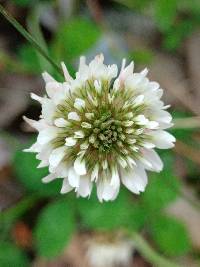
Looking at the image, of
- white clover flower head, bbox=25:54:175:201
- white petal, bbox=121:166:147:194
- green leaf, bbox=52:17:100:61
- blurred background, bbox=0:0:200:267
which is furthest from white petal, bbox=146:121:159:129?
green leaf, bbox=52:17:100:61

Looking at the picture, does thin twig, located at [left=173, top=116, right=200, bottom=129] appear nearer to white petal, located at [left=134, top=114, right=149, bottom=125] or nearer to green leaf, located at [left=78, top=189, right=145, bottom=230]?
green leaf, located at [left=78, top=189, right=145, bottom=230]

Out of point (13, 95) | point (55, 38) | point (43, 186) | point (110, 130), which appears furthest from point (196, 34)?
point (110, 130)

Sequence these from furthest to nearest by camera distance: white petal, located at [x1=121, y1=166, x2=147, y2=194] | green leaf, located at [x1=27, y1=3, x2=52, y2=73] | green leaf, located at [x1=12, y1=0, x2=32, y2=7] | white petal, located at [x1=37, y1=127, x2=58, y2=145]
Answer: green leaf, located at [x1=12, y1=0, x2=32, y2=7]
green leaf, located at [x1=27, y1=3, x2=52, y2=73]
white petal, located at [x1=121, y1=166, x2=147, y2=194]
white petal, located at [x1=37, y1=127, x2=58, y2=145]

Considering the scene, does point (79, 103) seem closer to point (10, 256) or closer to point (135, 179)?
point (135, 179)

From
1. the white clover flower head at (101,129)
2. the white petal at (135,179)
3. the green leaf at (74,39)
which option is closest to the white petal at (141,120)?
the white clover flower head at (101,129)

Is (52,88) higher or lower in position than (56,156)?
higher

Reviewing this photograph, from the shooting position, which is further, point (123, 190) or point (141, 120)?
point (123, 190)

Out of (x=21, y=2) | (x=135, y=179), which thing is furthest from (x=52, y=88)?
(x=21, y=2)

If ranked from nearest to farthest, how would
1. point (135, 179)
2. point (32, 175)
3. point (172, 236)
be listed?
point (135, 179) < point (32, 175) < point (172, 236)
